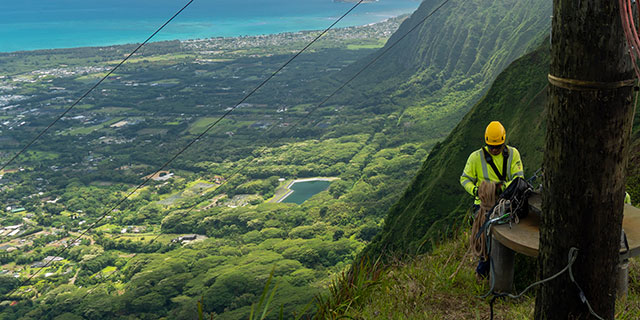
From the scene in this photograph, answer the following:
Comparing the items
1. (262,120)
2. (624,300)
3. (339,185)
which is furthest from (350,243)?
(262,120)

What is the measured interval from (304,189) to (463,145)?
69.2m

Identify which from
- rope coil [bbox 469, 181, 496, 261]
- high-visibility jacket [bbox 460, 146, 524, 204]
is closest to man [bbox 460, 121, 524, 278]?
high-visibility jacket [bbox 460, 146, 524, 204]

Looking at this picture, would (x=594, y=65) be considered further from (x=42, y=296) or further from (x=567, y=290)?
(x=42, y=296)

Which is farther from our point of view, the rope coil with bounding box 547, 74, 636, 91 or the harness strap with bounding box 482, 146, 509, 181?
the harness strap with bounding box 482, 146, 509, 181

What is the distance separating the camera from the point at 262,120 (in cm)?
16188

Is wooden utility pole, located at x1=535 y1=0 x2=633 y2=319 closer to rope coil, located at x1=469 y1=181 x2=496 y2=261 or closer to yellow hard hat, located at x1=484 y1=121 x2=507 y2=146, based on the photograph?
rope coil, located at x1=469 y1=181 x2=496 y2=261

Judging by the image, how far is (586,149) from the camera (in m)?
3.02

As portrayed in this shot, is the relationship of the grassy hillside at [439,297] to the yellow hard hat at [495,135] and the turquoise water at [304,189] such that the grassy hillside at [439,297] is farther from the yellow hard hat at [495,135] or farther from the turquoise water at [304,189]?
the turquoise water at [304,189]

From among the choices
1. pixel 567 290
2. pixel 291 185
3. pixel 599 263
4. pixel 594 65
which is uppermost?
pixel 594 65

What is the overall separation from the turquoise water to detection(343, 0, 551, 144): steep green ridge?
3185 centimetres

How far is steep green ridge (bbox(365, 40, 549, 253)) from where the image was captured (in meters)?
35.6

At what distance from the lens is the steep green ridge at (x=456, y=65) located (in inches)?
5694

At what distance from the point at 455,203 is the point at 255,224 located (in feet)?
177

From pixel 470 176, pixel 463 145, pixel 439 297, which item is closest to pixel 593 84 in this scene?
pixel 439 297
